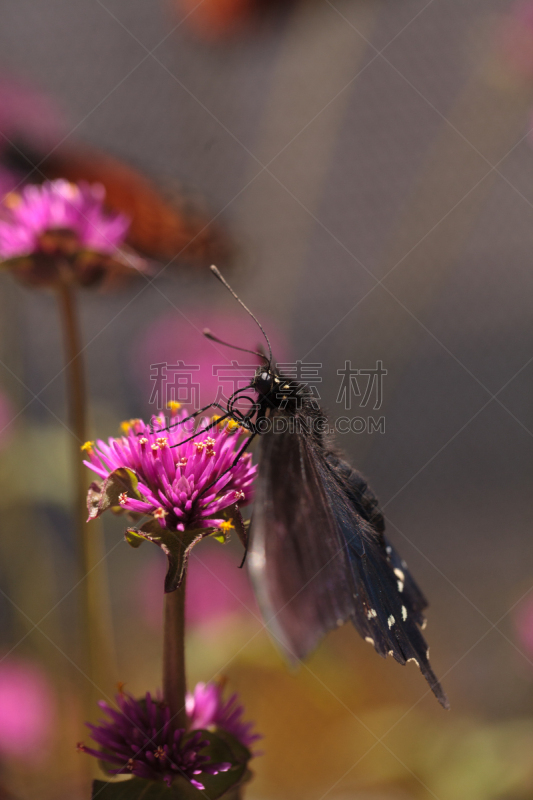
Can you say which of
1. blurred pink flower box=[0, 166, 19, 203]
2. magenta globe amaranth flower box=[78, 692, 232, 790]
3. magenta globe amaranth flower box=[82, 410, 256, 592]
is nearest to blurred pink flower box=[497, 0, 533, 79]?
blurred pink flower box=[0, 166, 19, 203]

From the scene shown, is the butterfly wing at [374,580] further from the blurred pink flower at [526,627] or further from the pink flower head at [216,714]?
the blurred pink flower at [526,627]

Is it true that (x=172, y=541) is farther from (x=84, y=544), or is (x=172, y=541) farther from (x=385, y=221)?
(x=385, y=221)

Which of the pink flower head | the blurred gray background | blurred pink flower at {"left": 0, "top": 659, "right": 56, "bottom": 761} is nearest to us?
the pink flower head

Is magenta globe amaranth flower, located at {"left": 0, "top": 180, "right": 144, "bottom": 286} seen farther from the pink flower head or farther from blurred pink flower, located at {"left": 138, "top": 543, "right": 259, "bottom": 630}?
blurred pink flower, located at {"left": 138, "top": 543, "right": 259, "bottom": 630}

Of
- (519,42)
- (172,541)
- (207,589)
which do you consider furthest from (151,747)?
(519,42)

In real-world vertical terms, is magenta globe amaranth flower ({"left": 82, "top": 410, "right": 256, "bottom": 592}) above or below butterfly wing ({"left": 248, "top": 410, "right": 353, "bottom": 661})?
above

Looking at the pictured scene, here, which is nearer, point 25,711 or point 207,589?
point 25,711
